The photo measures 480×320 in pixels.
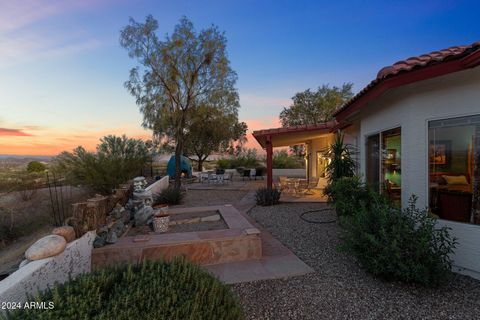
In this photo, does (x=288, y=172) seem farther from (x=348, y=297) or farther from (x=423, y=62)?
(x=348, y=297)

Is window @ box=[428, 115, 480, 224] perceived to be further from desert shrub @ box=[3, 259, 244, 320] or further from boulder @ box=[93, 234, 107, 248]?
boulder @ box=[93, 234, 107, 248]

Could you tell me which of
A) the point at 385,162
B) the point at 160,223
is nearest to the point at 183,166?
the point at 160,223

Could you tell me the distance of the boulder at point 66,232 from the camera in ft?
11.4

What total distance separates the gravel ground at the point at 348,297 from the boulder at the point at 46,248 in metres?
2.34

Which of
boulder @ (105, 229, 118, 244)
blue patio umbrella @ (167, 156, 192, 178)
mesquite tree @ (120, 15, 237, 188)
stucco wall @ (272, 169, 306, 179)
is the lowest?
boulder @ (105, 229, 118, 244)

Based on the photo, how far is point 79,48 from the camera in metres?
8.33

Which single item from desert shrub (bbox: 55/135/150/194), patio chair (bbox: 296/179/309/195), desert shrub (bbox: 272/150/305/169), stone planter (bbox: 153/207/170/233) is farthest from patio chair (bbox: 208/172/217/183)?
stone planter (bbox: 153/207/170/233)

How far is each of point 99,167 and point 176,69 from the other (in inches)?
281

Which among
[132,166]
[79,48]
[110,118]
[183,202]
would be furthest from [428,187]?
[110,118]

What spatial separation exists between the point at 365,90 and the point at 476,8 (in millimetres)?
6592

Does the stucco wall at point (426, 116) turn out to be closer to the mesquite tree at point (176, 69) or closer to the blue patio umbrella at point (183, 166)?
the mesquite tree at point (176, 69)

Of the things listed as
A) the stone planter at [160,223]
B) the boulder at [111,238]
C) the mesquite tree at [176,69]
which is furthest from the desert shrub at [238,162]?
the boulder at [111,238]

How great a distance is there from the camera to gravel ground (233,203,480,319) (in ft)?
9.21

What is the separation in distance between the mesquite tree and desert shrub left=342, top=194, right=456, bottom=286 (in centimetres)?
1110
